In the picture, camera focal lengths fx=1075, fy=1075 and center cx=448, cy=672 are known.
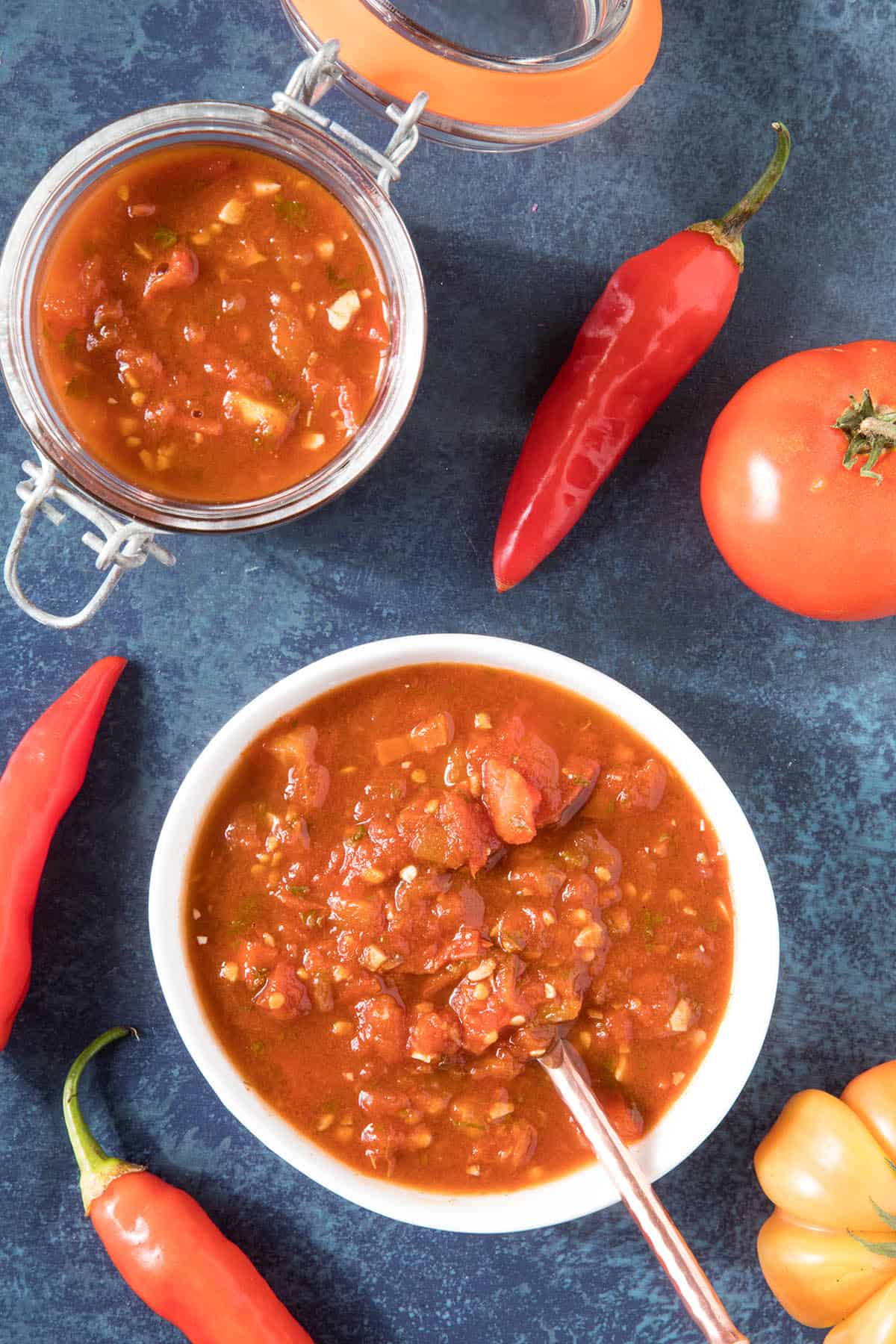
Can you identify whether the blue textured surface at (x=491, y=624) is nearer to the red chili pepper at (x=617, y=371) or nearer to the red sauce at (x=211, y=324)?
the red chili pepper at (x=617, y=371)

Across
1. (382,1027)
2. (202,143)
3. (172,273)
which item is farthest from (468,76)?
(382,1027)

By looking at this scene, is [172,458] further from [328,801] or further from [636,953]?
[636,953]

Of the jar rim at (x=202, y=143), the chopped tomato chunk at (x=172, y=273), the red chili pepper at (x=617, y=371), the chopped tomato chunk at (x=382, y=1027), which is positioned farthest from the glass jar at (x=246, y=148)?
the chopped tomato chunk at (x=382, y=1027)

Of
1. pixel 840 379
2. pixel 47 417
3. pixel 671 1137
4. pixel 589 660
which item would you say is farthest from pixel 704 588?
pixel 47 417

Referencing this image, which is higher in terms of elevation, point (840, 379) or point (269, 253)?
point (269, 253)

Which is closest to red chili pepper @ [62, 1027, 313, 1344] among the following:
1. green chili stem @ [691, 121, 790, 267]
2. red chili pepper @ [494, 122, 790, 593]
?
red chili pepper @ [494, 122, 790, 593]

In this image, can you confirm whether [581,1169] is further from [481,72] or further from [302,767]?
[481,72]

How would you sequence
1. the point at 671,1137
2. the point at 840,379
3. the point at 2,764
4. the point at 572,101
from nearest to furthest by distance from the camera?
the point at 572,101
the point at 840,379
the point at 671,1137
the point at 2,764

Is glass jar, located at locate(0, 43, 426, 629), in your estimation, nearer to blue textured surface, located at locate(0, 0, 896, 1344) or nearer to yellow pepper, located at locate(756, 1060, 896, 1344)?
blue textured surface, located at locate(0, 0, 896, 1344)
